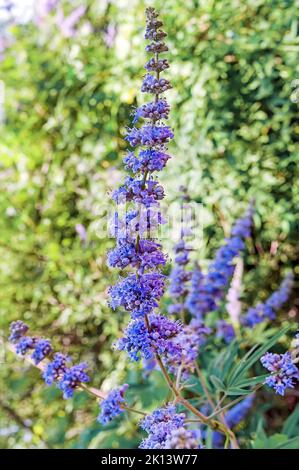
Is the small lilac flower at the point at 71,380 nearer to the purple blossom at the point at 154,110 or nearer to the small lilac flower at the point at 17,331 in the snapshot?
the small lilac flower at the point at 17,331

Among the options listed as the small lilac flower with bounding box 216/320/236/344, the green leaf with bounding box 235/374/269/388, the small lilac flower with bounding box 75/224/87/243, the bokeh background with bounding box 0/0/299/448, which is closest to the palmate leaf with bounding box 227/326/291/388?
the green leaf with bounding box 235/374/269/388

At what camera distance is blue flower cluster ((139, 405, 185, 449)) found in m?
0.99

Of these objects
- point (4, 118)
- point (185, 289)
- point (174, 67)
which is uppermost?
point (4, 118)

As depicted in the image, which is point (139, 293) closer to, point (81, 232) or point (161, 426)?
point (161, 426)

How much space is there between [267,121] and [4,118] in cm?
159

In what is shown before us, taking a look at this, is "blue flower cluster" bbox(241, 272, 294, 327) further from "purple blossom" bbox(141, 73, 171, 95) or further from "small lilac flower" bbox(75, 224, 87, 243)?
"purple blossom" bbox(141, 73, 171, 95)

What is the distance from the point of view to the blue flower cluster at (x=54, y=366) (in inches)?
48.6

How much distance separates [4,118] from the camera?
3.40 metres

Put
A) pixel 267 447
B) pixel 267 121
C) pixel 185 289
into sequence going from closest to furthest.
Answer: pixel 267 447
pixel 185 289
pixel 267 121

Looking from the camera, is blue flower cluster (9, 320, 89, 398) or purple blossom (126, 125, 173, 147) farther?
blue flower cluster (9, 320, 89, 398)

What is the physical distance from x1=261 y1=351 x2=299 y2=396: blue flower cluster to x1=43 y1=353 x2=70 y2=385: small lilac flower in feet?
1.40

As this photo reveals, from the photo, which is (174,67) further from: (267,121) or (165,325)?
(165,325)

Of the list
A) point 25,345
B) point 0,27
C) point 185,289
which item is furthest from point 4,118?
point 25,345

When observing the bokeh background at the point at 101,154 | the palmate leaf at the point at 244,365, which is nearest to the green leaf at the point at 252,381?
the palmate leaf at the point at 244,365
